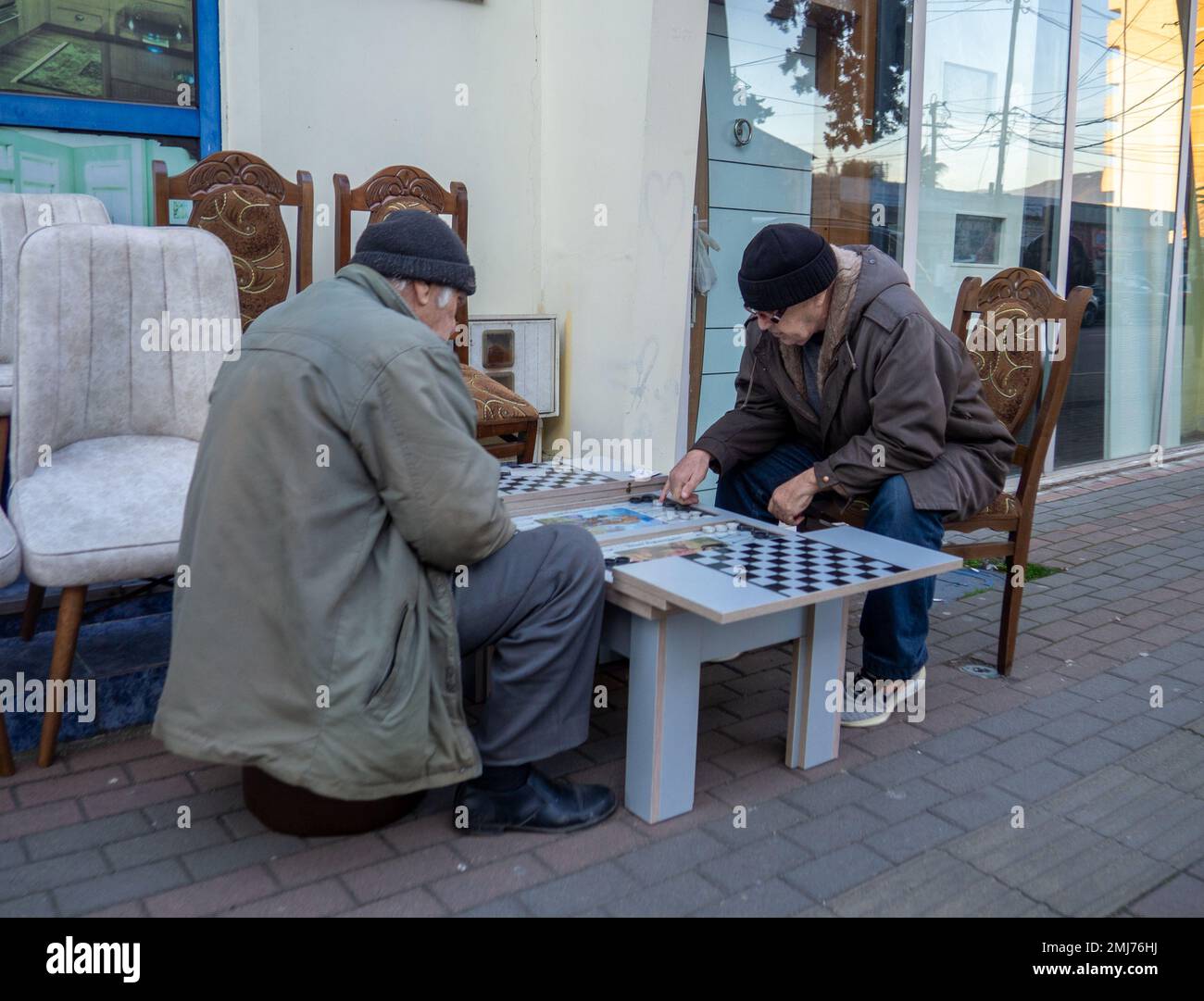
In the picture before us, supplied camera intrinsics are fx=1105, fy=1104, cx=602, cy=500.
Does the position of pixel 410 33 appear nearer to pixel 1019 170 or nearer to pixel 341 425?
pixel 341 425

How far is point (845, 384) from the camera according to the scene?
3.43 metres

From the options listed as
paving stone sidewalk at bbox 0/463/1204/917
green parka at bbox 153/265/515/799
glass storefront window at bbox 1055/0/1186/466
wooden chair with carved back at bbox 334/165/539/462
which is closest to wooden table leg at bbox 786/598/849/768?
paving stone sidewalk at bbox 0/463/1204/917

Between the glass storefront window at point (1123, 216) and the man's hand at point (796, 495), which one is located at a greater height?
the glass storefront window at point (1123, 216)

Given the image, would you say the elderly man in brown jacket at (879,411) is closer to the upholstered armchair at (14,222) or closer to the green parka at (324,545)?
the green parka at (324,545)

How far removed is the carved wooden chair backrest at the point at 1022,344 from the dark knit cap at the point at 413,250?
85.5 inches

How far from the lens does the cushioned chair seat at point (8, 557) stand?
105 inches

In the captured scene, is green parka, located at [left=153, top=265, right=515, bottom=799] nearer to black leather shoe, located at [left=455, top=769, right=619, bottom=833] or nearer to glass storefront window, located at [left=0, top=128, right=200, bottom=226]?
black leather shoe, located at [left=455, top=769, right=619, bottom=833]

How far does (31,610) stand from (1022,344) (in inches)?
133

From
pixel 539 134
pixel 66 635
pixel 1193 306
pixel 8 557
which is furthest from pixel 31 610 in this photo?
pixel 1193 306

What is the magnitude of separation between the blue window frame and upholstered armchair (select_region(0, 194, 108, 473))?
375 millimetres

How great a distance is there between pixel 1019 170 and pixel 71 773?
6034 mm

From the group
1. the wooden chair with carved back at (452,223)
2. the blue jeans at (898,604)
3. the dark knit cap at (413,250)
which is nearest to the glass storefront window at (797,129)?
the wooden chair with carved back at (452,223)

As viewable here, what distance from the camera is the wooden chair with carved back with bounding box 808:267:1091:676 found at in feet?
12.0
